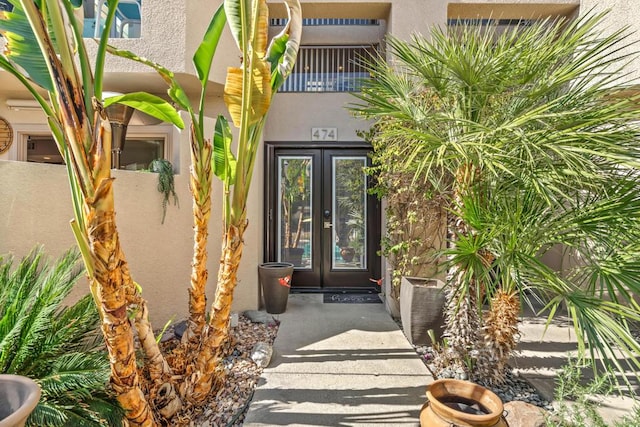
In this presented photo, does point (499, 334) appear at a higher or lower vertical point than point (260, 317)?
higher

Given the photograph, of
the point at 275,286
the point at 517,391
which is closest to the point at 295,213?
the point at 275,286

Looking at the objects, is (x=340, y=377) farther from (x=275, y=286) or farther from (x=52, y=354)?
(x=52, y=354)

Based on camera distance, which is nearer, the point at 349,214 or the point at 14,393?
the point at 14,393

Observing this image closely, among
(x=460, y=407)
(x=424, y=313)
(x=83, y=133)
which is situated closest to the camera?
(x=83, y=133)

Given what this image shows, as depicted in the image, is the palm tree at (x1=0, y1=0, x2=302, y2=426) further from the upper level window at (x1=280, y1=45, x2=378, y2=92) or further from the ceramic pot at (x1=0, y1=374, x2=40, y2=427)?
the upper level window at (x1=280, y1=45, x2=378, y2=92)

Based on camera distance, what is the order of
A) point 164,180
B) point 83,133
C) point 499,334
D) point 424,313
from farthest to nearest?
1. point 164,180
2. point 424,313
3. point 499,334
4. point 83,133

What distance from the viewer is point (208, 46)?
288cm

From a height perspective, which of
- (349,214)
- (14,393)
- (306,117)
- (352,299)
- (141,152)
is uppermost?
(306,117)

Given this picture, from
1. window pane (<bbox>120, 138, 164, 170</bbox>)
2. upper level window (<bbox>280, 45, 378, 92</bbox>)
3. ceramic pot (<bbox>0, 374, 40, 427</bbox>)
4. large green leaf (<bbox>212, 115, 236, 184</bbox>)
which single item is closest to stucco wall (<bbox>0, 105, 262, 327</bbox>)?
window pane (<bbox>120, 138, 164, 170</bbox>)

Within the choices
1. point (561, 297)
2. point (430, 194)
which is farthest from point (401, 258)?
point (561, 297)

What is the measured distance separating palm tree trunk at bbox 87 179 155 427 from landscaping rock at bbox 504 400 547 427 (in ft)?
10.1

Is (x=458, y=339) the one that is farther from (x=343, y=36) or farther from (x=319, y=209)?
(x=343, y=36)

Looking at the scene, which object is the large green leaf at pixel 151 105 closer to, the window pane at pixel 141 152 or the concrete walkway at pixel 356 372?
the concrete walkway at pixel 356 372

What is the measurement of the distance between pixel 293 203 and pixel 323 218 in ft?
2.56
